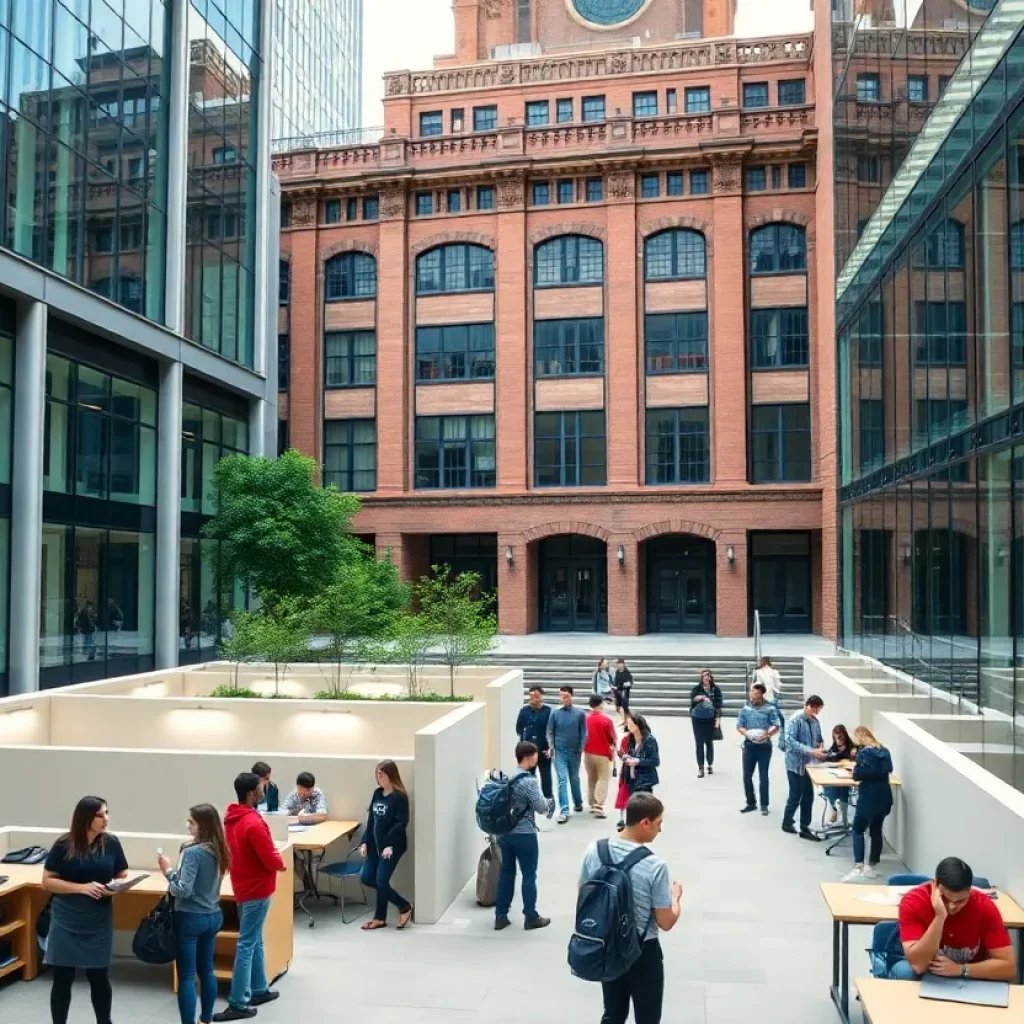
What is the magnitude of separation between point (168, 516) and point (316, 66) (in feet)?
317

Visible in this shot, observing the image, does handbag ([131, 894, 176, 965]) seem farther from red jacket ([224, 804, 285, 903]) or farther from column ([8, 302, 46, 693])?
column ([8, 302, 46, 693])

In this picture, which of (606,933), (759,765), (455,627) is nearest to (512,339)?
(455,627)

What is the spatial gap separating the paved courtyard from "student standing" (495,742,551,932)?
172 mm

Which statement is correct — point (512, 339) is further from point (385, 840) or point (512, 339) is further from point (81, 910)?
point (81, 910)

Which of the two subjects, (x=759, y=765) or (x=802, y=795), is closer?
(x=802, y=795)

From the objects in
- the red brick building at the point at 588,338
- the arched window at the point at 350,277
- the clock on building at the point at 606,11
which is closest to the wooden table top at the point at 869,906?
the red brick building at the point at 588,338

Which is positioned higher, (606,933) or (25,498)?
(25,498)

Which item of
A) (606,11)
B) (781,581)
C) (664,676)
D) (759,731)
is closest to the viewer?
(759,731)

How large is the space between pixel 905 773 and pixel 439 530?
1082 inches

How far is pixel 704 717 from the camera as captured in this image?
16.5 metres

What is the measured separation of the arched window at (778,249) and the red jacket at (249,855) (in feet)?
108

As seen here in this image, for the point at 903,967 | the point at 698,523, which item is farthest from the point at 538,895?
the point at 698,523

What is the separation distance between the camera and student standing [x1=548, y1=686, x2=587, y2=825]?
14.2m

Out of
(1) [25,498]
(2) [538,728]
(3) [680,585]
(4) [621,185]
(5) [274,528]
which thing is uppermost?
(4) [621,185]
